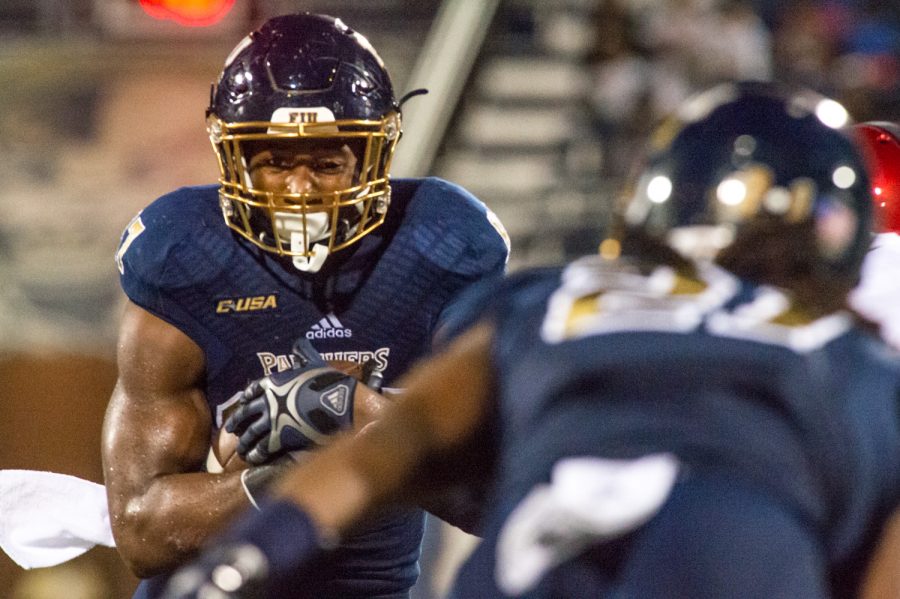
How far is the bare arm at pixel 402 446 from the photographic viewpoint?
1630 mm

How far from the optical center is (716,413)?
1564 millimetres

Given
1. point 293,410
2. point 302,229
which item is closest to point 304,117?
point 302,229

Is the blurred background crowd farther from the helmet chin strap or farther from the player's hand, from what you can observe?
the player's hand

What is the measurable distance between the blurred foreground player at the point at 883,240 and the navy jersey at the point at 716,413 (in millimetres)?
357

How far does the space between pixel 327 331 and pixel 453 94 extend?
4898mm

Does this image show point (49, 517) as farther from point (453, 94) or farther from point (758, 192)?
point (453, 94)

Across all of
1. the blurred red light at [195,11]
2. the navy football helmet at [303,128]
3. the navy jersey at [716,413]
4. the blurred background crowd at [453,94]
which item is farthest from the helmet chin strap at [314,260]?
the blurred background crowd at [453,94]

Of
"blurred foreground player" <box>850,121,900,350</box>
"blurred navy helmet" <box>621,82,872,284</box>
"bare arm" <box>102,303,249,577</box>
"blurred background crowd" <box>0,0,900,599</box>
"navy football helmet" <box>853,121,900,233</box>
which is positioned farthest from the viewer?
"blurred background crowd" <box>0,0,900,599</box>

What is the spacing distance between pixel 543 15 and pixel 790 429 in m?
6.29

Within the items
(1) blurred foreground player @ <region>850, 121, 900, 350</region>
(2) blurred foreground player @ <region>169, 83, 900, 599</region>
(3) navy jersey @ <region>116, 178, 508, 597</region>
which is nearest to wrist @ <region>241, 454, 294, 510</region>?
(3) navy jersey @ <region>116, 178, 508, 597</region>

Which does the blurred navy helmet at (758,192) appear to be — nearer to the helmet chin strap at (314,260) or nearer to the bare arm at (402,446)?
the bare arm at (402,446)

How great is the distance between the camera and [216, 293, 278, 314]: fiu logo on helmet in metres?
2.64

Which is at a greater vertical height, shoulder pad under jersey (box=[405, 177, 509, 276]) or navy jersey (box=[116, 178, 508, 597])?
shoulder pad under jersey (box=[405, 177, 509, 276])

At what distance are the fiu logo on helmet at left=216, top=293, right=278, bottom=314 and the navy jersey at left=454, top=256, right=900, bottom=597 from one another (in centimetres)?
107
